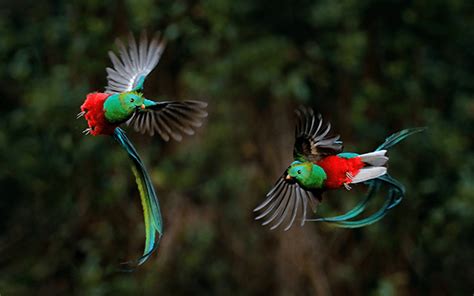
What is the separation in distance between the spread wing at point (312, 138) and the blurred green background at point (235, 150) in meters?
3.17

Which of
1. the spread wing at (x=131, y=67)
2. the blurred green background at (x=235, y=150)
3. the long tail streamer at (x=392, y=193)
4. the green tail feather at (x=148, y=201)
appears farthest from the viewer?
the blurred green background at (x=235, y=150)

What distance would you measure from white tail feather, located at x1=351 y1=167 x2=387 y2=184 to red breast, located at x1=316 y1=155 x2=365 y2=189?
0.01 meters

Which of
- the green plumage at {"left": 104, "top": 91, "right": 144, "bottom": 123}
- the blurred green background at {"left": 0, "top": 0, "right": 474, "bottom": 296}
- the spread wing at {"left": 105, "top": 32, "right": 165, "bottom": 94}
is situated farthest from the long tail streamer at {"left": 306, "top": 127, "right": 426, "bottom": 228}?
the blurred green background at {"left": 0, "top": 0, "right": 474, "bottom": 296}

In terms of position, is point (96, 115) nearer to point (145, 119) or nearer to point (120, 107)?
point (120, 107)

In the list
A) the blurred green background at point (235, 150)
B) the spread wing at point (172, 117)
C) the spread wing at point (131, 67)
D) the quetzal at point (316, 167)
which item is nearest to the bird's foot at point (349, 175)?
the quetzal at point (316, 167)

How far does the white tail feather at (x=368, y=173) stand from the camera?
72.9 inches

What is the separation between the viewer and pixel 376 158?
6.23ft

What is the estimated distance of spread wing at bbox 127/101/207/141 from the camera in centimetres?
189

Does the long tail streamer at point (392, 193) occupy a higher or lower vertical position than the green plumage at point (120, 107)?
lower

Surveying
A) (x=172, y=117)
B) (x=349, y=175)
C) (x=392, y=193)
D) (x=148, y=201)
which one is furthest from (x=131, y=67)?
(x=392, y=193)

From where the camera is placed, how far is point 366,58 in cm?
546

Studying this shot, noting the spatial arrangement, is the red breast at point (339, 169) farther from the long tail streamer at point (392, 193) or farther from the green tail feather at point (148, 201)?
the green tail feather at point (148, 201)

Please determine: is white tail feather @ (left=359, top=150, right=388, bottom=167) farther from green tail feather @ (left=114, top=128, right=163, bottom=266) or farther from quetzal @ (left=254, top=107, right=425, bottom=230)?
green tail feather @ (left=114, top=128, right=163, bottom=266)

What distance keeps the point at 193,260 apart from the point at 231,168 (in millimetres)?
644
